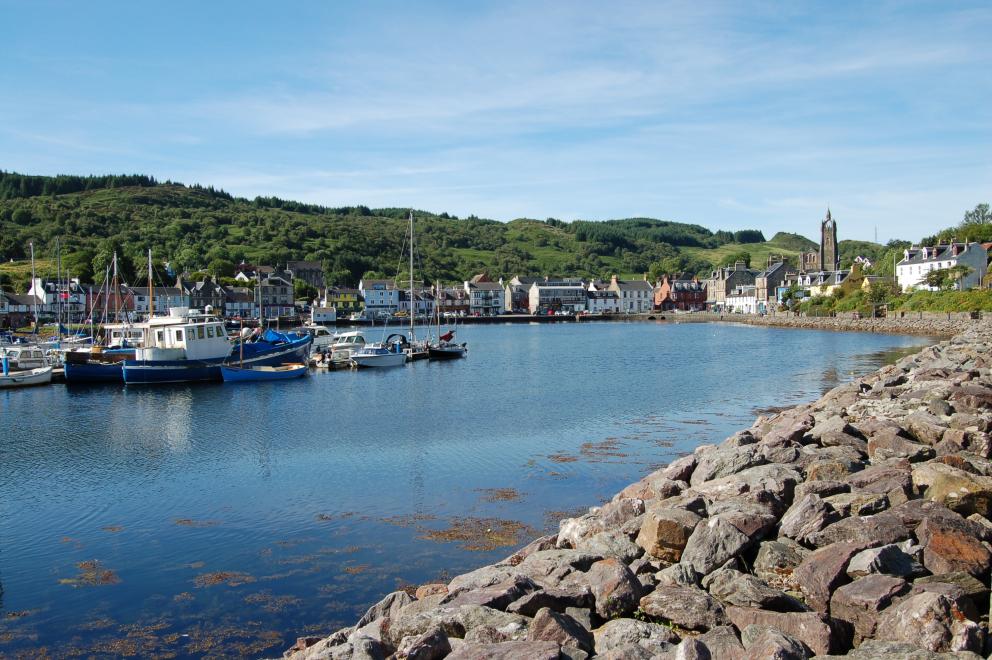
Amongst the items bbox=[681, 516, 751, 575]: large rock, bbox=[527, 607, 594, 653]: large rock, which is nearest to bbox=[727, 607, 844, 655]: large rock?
bbox=[681, 516, 751, 575]: large rock

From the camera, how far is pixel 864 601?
8.01 m

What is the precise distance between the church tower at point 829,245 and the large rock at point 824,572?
15361 centimetres

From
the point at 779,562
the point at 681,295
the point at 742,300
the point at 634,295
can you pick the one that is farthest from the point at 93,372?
the point at 681,295

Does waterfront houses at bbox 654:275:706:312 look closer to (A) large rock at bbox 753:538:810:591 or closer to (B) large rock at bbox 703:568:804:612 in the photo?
(A) large rock at bbox 753:538:810:591

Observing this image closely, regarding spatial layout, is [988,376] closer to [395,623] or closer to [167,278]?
[395,623]

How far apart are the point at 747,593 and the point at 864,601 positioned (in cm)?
114

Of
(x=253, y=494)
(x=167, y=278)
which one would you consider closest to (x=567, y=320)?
(x=167, y=278)

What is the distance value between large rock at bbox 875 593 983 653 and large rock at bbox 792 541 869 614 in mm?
784

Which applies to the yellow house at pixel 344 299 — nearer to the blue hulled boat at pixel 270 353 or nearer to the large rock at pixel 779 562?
the blue hulled boat at pixel 270 353

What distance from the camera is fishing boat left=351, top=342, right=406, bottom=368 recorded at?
181 feet

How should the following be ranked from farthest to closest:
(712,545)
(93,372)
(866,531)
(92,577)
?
(93,372) → (92,577) → (712,545) → (866,531)

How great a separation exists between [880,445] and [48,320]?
118598mm

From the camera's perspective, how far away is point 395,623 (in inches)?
346

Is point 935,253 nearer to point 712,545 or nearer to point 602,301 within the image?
point 602,301
